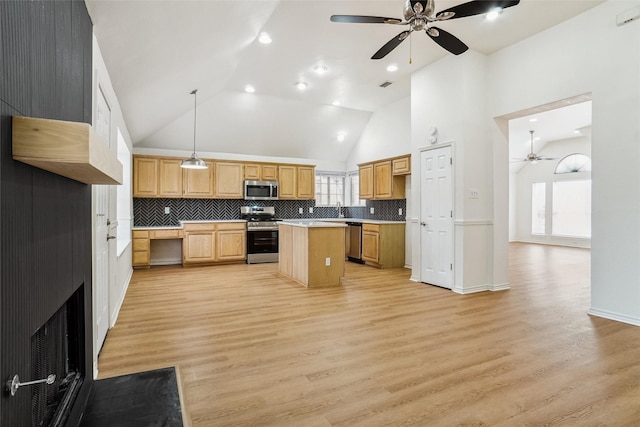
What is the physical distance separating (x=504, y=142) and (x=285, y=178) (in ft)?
14.6

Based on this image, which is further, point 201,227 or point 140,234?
point 201,227

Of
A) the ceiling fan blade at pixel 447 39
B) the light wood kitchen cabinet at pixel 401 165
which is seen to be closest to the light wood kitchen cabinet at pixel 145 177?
the light wood kitchen cabinet at pixel 401 165

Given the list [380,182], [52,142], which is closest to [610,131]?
[380,182]

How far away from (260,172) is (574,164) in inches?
360

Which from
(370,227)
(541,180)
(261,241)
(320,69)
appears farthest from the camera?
(541,180)

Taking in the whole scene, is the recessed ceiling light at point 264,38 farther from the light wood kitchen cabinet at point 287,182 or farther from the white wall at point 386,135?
the light wood kitchen cabinet at point 287,182

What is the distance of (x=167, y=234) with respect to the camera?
20.7ft

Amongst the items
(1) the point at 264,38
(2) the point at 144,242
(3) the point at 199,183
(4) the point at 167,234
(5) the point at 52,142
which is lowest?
(2) the point at 144,242

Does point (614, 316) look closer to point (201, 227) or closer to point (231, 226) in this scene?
point (231, 226)

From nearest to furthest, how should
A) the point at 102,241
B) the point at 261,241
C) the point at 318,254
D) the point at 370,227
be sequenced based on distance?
the point at 102,241
the point at 318,254
the point at 370,227
the point at 261,241

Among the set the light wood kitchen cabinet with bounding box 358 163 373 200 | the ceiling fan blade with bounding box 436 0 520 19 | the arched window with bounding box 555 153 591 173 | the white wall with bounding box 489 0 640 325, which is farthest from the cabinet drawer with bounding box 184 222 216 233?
the arched window with bounding box 555 153 591 173

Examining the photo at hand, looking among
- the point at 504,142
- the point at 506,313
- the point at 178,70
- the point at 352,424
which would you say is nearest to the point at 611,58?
the point at 504,142

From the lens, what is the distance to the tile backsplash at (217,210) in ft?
21.9

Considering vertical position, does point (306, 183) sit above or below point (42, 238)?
above
